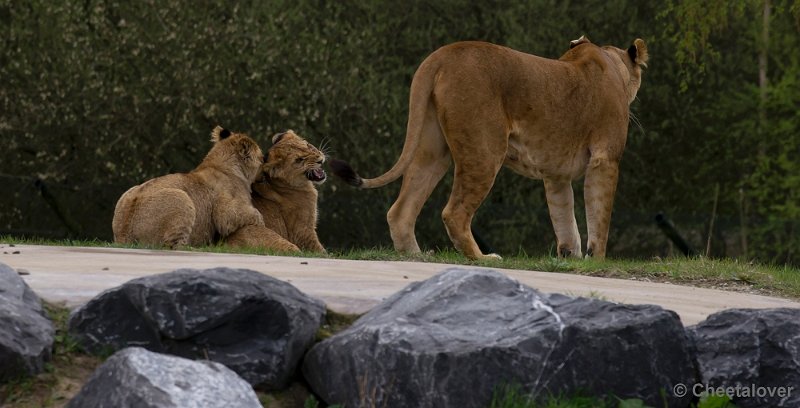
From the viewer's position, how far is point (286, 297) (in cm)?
516

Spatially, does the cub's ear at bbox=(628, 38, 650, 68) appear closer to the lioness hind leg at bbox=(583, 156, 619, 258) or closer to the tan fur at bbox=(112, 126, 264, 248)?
the lioness hind leg at bbox=(583, 156, 619, 258)

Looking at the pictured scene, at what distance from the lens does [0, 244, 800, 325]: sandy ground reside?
18.6 feet

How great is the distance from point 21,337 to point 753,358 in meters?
2.73

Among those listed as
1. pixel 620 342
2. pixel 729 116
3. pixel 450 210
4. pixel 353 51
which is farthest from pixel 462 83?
pixel 729 116

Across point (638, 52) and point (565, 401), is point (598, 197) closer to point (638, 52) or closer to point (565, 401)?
point (638, 52)

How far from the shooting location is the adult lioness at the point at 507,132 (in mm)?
9484

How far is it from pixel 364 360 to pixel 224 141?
4.88 metres

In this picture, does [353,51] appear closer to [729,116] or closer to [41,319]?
[729,116]

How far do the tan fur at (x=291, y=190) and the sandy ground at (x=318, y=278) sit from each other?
2119 mm

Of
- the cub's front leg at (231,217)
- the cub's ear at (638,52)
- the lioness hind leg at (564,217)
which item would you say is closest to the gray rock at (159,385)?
the cub's front leg at (231,217)

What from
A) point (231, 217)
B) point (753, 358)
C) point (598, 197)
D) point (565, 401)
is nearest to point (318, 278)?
point (565, 401)

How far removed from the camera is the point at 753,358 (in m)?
5.43

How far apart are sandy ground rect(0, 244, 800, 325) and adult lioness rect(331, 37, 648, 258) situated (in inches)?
84.5

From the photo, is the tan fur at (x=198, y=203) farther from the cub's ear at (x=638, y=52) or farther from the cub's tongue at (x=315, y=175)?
the cub's ear at (x=638, y=52)
